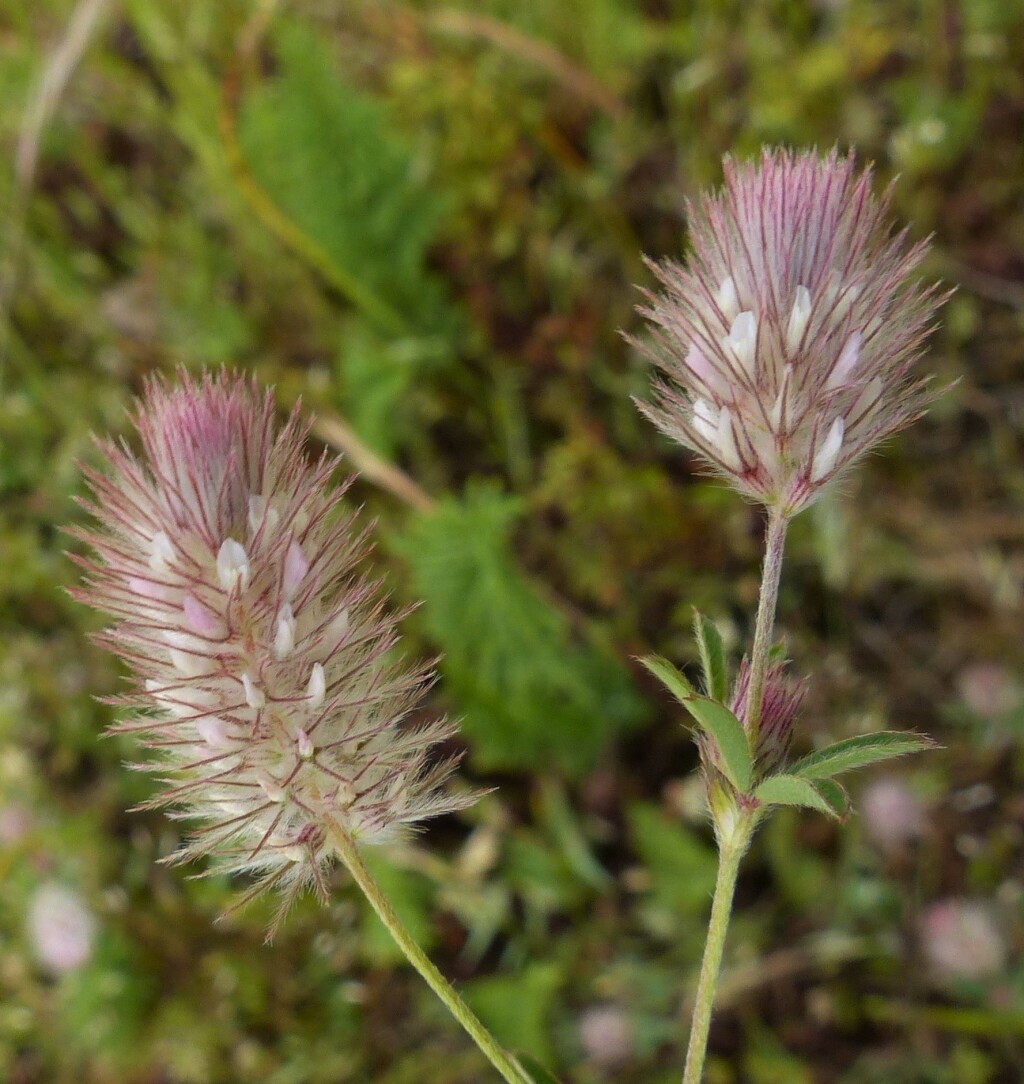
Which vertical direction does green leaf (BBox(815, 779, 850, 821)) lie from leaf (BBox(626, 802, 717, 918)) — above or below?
above

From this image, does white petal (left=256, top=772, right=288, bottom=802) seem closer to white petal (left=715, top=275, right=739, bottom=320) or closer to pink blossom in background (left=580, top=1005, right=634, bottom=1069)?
white petal (left=715, top=275, right=739, bottom=320)

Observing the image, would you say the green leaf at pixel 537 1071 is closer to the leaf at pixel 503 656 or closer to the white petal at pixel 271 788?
the white petal at pixel 271 788

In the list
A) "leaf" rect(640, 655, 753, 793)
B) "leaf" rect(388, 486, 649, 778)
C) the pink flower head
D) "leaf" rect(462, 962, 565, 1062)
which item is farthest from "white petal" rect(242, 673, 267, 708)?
"leaf" rect(462, 962, 565, 1062)

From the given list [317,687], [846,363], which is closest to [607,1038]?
[317,687]

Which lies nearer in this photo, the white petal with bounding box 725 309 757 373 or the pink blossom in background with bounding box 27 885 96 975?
the white petal with bounding box 725 309 757 373

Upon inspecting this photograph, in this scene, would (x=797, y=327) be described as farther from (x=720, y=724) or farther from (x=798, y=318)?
(x=720, y=724)

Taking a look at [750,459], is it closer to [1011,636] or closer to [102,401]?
[1011,636]

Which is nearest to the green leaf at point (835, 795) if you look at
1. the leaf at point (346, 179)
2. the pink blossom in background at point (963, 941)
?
the pink blossom in background at point (963, 941)
